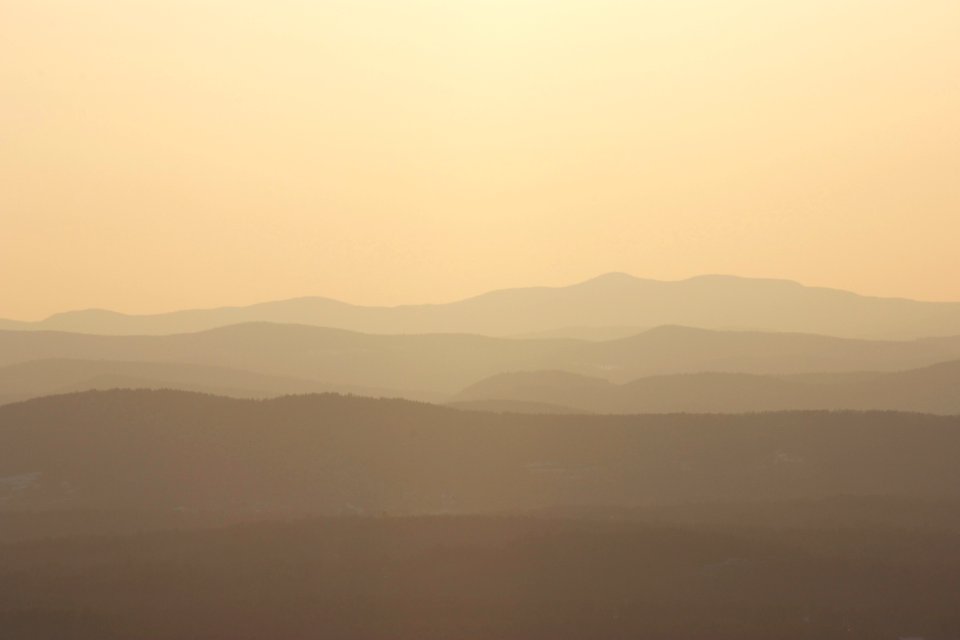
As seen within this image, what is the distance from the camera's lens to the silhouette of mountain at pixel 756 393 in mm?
104625

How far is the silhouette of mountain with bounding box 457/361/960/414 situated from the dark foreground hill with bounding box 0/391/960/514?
27064 millimetres

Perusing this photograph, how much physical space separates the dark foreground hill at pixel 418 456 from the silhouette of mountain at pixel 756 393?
88.8ft

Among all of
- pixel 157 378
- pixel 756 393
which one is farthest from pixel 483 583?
pixel 157 378

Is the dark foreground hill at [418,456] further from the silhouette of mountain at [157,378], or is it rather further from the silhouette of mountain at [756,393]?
the silhouette of mountain at [157,378]

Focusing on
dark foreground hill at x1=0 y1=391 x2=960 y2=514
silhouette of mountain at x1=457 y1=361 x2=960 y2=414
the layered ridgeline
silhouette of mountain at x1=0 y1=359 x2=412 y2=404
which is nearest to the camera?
dark foreground hill at x1=0 y1=391 x2=960 y2=514

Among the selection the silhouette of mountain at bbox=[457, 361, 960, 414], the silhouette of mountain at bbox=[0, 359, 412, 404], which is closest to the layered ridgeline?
the silhouette of mountain at bbox=[0, 359, 412, 404]

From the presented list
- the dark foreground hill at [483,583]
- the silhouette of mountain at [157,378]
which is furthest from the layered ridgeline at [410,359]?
the dark foreground hill at [483,583]

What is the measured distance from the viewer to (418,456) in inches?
2557

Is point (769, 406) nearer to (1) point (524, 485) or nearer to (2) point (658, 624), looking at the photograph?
(1) point (524, 485)

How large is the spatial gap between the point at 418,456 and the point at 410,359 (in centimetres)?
12377

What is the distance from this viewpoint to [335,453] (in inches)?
2532

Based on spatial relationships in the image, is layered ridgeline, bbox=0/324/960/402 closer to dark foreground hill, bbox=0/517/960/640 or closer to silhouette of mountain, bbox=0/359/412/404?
silhouette of mountain, bbox=0/359/412/404

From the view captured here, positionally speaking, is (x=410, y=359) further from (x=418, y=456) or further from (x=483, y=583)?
(x=483, y=583)

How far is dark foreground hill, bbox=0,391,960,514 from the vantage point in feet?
194
